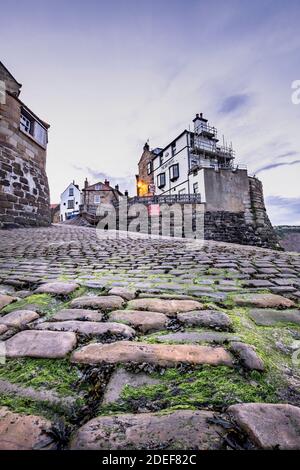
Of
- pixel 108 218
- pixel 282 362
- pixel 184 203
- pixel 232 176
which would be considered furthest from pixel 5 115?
pixel 232 176

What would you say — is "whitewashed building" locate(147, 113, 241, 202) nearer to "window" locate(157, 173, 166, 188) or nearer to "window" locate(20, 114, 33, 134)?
"window" locate(157, 173, 166, 188)

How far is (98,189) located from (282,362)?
4048 centimetres

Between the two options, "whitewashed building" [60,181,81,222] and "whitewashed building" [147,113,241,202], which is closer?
"whitewashed building" [147,113,241,202]

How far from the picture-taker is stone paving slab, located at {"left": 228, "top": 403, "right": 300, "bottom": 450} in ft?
1.89

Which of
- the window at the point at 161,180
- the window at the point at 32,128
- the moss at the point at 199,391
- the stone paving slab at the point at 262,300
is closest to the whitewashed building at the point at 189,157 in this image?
the window at the point at 161,180

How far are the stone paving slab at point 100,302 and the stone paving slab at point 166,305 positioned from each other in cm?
10

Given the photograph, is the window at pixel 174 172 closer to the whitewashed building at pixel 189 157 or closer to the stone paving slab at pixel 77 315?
the whitewashed building at pixel 189 157

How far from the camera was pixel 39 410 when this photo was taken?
703mm

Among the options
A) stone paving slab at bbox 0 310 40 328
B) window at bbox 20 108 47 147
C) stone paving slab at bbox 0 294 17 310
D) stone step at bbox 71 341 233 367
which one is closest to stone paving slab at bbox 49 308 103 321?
stone paving slab at bbox 0 310 40 328

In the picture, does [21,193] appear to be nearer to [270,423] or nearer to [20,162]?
[20,162]

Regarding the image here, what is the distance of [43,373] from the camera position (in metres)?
0.87

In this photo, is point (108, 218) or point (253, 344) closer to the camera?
point (253, 344)

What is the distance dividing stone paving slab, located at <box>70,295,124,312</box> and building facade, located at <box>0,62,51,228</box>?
8.54m
